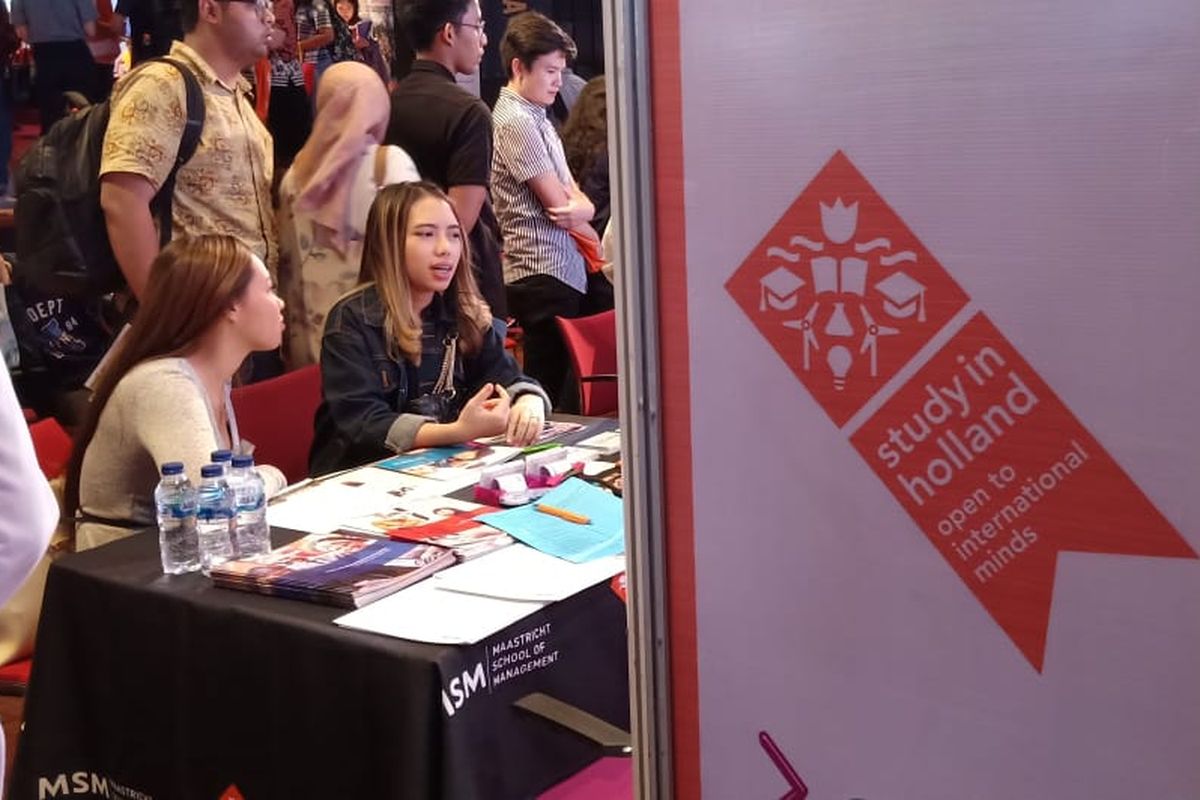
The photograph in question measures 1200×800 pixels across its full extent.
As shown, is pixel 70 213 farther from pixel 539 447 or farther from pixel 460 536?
pixel 460 536

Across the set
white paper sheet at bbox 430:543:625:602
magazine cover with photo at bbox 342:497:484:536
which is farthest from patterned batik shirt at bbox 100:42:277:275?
white paper sheet at bbox 430:543:625:602

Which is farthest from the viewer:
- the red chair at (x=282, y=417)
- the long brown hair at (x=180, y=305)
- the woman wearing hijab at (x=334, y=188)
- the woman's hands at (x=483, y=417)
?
the woman wearing hijab at (x=334, y=188)

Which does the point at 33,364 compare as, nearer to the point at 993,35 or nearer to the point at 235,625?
the point at 235,625

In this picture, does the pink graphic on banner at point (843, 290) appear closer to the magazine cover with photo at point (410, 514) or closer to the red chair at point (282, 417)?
the magazine cover with photo at point (410, 514)

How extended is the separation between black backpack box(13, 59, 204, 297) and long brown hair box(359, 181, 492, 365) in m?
0.55

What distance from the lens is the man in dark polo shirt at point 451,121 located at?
3736 mm

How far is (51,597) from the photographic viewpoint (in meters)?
2.15

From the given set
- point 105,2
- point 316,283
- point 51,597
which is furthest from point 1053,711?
point 105,2

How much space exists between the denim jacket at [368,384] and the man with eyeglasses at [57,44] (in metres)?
2.85

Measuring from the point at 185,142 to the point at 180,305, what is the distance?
0.82 m

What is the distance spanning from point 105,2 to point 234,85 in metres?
2.33

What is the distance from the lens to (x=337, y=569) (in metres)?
1.99

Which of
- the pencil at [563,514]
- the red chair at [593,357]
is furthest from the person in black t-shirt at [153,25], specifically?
the pencil at [563,514]

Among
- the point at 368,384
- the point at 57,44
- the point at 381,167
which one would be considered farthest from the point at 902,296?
the point at 57,44
